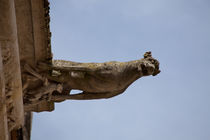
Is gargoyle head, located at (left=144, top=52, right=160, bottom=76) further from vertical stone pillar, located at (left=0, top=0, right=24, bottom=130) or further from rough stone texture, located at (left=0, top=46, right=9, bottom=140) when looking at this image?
rough stone texture, located at (left=0, top=46, right=9, bottom=140)

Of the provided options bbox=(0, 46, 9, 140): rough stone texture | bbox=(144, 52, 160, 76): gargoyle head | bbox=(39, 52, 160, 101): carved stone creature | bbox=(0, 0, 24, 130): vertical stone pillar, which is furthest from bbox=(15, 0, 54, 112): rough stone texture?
bbox=(144, 52, 160, 76): gargoyle head

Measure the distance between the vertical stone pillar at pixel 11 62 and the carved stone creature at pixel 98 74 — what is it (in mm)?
1612

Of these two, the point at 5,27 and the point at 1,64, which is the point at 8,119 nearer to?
the point at 1,64

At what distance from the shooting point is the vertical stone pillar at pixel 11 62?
617cm

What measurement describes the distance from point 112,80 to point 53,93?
177 centimetres

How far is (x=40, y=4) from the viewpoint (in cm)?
752

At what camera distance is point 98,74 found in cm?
855

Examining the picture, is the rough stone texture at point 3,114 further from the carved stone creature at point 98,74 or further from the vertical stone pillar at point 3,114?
the carved stone creature at point 98,74

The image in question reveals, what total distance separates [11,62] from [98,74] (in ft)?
8.67

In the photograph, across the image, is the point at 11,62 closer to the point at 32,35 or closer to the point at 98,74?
the point at 32,35

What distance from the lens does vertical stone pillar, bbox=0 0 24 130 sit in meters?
6.17

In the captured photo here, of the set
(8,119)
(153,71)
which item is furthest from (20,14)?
(153,71)

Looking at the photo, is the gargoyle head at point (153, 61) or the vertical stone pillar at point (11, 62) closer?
the vertical stone pillar at point (11, 62)

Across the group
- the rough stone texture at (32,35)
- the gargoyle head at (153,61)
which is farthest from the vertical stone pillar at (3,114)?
the gargoyle head at (153,61)
